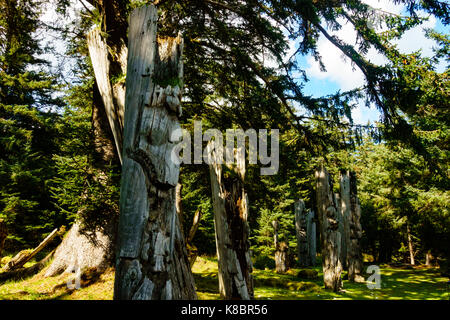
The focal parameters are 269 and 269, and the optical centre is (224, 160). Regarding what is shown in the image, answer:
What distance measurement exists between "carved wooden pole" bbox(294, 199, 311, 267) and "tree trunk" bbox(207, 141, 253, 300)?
11.4 meters

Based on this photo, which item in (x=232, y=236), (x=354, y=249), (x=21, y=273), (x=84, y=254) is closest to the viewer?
(x=232, y=236)

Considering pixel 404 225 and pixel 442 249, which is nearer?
pixel 442 249

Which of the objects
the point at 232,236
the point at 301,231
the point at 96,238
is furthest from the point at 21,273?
the point at 301,231

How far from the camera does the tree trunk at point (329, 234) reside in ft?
27.9

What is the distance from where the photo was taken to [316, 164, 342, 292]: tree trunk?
27.9 feet

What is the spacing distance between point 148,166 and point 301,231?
14.0m

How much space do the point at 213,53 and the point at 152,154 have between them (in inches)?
212

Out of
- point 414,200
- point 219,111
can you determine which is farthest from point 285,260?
point 219,111

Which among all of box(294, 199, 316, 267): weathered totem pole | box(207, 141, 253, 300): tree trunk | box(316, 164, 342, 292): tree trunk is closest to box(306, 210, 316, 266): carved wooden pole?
box(294, 199, 316, 267): weathered totem pole

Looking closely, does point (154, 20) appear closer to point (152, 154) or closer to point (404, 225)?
point (152, 154)

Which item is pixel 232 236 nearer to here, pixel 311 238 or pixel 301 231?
pixel 301 231

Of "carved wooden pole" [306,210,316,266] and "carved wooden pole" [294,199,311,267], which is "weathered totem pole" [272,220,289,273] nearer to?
"carved wooden pole" [294,199,311,267]

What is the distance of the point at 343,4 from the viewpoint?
5129mm

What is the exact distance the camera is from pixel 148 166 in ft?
7.06
